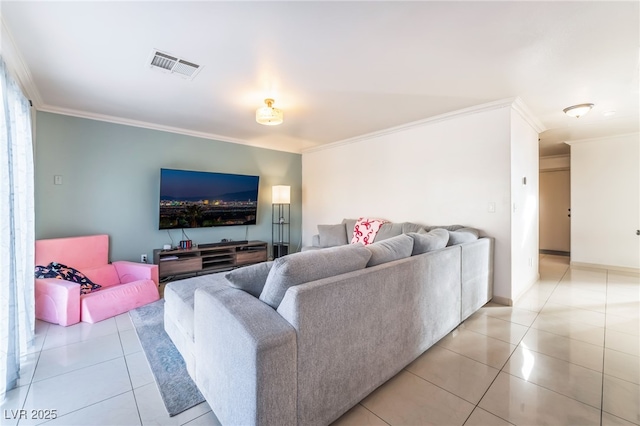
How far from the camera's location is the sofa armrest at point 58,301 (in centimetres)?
260

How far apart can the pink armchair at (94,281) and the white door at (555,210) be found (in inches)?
319

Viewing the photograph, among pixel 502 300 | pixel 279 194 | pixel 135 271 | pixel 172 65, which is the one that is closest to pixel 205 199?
pixel 279 194

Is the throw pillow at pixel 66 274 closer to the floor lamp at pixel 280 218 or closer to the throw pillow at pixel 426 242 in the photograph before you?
the floor lamp at pixel 280 218

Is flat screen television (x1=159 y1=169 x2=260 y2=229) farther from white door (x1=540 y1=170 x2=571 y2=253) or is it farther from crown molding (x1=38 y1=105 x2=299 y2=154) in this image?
white door (x1=540 y1=170 x2=571 y2=253)

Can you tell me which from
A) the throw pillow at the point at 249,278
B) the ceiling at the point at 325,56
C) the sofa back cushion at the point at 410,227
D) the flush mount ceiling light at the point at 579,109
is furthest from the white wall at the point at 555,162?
the throw pillow at the point at 249,278

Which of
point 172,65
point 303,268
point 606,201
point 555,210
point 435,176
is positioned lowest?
point 303,268

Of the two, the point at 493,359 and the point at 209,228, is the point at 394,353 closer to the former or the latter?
the point at 493,359

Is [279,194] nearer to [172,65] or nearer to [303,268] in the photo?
[172,65]

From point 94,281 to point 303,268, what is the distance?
10.5 ft

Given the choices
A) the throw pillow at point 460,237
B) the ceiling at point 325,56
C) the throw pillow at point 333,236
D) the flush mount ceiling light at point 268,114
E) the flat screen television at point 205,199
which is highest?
the ceiling at point 325,56

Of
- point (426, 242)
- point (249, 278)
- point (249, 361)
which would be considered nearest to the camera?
point (249, 361)

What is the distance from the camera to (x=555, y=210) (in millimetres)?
6441

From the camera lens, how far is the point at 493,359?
2.08m

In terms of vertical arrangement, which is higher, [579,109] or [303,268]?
[579,109]
